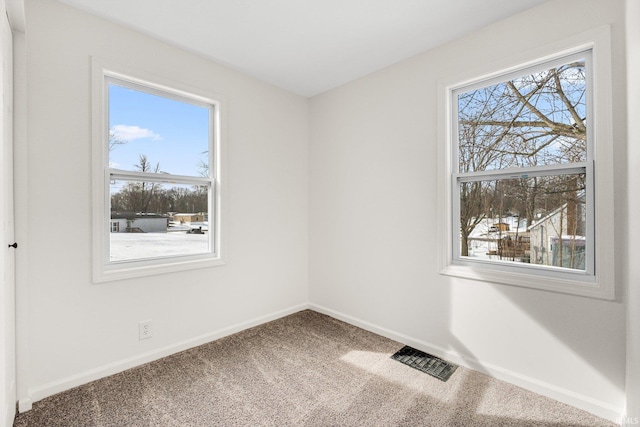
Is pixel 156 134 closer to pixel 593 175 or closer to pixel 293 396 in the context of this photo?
pixel 293 396

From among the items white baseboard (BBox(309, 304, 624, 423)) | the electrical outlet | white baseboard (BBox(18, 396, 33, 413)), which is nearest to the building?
the electrical outlet

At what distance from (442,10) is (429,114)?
73cm

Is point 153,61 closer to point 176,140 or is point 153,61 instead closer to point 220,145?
point 176,140

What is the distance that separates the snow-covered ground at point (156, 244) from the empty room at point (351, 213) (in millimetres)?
16

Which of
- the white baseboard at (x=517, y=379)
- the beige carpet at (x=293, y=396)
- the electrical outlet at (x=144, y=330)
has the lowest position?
the beige carpet at (x=293, y=396)

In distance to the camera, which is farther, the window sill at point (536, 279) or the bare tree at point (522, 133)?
the bare tree at point (522, 133)

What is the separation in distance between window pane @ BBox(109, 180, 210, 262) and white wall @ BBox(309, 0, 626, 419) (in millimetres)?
1301

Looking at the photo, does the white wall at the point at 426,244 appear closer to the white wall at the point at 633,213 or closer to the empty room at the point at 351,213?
the empty room at the point at 351,213

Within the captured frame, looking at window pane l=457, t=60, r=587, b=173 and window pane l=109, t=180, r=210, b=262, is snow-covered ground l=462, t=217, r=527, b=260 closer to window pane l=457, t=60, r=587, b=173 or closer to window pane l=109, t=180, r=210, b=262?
window pane l=457, t=60, r=587, b=173

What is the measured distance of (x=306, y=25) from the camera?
2225 mm

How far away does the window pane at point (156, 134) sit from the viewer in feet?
7.56

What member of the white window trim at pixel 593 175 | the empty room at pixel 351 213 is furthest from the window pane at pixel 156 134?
the white window trim at pixel 593 175

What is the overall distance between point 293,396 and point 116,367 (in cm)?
132

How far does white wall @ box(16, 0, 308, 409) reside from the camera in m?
1.88
